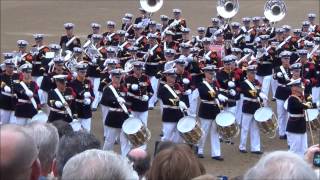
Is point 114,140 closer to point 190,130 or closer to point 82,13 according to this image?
point 190,130

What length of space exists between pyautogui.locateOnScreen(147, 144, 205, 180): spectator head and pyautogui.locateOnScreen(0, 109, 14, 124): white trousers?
1032 centimetres

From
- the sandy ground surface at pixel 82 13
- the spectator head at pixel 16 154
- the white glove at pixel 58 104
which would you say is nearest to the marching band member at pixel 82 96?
the white glove at pixel 58 104

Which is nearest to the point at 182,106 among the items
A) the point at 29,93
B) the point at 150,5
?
the point at 29,93

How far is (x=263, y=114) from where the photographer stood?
13711 millimetres

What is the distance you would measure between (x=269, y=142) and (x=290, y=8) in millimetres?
22553

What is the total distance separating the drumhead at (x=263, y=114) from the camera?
1362 centimetres

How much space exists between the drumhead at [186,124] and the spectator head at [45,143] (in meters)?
8.40

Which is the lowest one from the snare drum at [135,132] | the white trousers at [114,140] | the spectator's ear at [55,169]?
the white trousers at [114,140]

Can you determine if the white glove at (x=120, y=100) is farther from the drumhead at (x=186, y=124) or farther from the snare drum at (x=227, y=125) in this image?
the snare drum at (x=227, y=125)

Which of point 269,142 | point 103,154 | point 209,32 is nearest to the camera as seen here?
point 103,154

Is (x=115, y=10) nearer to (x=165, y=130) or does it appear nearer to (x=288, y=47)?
(x=288, y=47)

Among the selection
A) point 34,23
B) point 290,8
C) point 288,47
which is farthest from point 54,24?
point 288,47

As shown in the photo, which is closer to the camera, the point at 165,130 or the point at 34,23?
the point at 165,130

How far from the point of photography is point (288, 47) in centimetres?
1925
